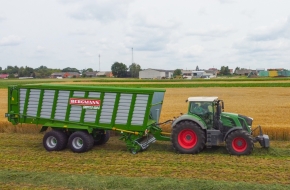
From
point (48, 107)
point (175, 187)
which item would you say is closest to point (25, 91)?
point (48, 107)

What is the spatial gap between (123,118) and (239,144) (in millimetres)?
3598

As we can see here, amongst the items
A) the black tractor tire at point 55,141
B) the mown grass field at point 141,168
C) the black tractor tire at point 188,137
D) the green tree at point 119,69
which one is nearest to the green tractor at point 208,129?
the black tractor tire at point 188,137

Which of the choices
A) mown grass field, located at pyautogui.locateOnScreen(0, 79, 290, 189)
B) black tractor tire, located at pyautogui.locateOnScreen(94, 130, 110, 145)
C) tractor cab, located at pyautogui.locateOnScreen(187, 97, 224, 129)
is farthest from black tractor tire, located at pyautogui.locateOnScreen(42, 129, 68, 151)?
tractor cab, located at pyautogui.locateOnScreen(187, 97, 224, 129)

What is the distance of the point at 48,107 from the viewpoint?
487 inches

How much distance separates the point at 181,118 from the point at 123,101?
188 centimetres

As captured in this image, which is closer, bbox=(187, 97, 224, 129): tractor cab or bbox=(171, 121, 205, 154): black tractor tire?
bbox=(171, 121, 205, 154): black tractor tire

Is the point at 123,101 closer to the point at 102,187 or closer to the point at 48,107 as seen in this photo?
the point at 48,107

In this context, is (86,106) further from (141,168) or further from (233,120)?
(233,120)

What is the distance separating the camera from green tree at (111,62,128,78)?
346ft

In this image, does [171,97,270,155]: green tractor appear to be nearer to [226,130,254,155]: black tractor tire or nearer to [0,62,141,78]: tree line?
[226,130,254,155]: black tractor tire

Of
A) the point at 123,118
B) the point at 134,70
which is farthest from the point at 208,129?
the point at 134,70

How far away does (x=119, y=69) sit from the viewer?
347ft

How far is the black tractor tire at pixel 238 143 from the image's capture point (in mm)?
10883

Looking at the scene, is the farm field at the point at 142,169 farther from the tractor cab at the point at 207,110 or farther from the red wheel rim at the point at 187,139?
the tractor cab at the point at 207,110
